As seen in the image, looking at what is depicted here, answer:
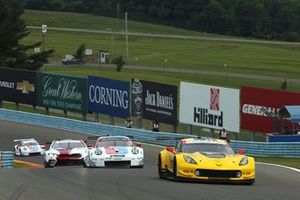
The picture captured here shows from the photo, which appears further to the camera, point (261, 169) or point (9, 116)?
point (9, 116)

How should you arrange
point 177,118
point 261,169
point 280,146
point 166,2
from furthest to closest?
point 166,2 < point 177,118 < point 280,146 < point 261,169

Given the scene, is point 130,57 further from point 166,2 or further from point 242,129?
point 166,2

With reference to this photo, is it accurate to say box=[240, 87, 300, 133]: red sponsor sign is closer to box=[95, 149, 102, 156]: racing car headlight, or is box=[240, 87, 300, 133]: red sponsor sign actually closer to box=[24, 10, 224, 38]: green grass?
box=[95, 149, 102, 156]: racing car headlight

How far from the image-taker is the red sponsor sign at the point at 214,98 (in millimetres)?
32562

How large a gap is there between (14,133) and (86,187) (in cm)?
2575

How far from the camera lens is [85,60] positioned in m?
103

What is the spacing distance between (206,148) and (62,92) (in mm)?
27036

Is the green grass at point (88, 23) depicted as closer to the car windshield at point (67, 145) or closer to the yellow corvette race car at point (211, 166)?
the car windshield at point (67, 145)

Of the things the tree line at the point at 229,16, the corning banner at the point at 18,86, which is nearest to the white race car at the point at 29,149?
the corning banner at the point at 18,86

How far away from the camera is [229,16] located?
592 ft

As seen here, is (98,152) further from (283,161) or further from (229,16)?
(229,16)

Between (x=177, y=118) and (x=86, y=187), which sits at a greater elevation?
(x=86, y=187)

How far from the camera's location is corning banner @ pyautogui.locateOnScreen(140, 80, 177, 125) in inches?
1379

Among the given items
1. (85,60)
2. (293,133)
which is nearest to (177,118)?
(293,133)
